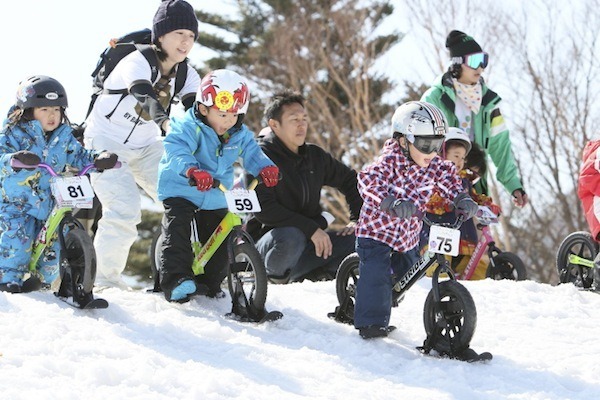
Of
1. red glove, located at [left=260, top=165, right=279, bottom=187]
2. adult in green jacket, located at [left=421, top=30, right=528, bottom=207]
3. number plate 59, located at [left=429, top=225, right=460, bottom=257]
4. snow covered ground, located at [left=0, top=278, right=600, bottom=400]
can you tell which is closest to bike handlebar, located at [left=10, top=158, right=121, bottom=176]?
snow covered ground, located at [left=0, top=278, right=600, bottom=400]

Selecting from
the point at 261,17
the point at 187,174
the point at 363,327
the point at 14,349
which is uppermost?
the point at 261,17

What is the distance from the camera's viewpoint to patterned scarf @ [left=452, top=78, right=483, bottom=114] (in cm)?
948

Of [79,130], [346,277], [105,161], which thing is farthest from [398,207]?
[79,130]

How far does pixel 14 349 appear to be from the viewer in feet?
18.0

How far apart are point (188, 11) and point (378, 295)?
283 cm

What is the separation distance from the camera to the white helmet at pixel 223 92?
274 inches

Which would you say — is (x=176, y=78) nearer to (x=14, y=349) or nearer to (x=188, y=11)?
(x=188, y=11)

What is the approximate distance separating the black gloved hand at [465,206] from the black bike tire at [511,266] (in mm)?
2866

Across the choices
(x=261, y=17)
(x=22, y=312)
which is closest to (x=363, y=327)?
(x=22, y=312)

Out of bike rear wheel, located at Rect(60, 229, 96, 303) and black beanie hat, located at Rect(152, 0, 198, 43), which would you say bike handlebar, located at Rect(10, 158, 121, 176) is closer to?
bike rear wheel, located at Rect(60, 229, 96, 303)

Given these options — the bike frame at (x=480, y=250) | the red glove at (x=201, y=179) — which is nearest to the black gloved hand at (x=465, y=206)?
the red glove at (x=201, y=179)

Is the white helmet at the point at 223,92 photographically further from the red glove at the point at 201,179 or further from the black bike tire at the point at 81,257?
the black bike tire at the point at 81,257

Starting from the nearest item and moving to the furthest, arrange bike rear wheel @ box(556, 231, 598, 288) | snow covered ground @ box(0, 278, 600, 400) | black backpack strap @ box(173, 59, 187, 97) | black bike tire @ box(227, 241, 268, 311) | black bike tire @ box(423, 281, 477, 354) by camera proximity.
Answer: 1. snow covered ground @ box(0, 278, 600, 400)
2. black bike tire @ box(423, 281, 477, 354)
3. black bike tire @ box(227, 241, 268, 311)
4. black backpack strap @ box(173, 59, 187, 97)
5. bike rear wheel @ box(556, 231, 598, 288)

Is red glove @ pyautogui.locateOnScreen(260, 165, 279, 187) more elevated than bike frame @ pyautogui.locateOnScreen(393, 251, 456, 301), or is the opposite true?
red glove @ pyautogui.locateOnScreen(260, 165, 279, 187)
